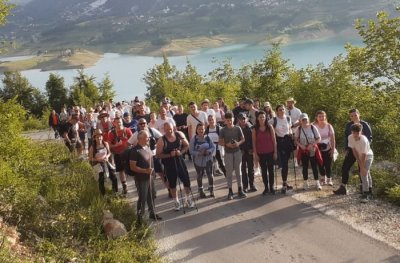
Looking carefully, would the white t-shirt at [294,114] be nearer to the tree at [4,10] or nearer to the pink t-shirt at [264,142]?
the pink t-shirt at [264,142]

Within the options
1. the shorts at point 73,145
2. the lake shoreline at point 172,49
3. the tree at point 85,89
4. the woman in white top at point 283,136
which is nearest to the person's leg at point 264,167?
the woman in white top at point 283,136

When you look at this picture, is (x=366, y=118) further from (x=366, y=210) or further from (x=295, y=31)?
(x=295, y=31)

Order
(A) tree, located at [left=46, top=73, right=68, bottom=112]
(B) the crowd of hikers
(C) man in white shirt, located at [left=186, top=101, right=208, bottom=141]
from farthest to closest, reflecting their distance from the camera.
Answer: (A) tree, located at [left=46, top=73, right=68, bottom=112] < (C) man in white shirt, located at [left=186, top=101, right=208, bottom=141] < (B) the crowd of hikers

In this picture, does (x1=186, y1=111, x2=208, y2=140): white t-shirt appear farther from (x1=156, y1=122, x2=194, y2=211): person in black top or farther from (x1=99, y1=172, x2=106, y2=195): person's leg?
(x1=99, y1=172, x2=106, y2=195): person's leg

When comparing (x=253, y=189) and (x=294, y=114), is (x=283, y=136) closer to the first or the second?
(x=253, y=189)

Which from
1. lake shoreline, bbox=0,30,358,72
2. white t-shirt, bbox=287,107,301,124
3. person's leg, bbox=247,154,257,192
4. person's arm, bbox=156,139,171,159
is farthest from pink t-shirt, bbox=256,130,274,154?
lake shoreline, bbox=0,30,358,72

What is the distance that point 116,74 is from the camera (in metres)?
118

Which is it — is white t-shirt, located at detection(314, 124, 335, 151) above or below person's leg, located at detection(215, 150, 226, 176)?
above

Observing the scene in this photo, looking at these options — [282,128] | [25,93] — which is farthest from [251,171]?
[25,93]

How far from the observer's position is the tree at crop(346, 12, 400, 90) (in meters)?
18.0

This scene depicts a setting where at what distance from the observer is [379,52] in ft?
60.7

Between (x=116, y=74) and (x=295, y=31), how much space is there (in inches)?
3547

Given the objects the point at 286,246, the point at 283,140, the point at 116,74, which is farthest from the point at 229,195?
the point at 116,74

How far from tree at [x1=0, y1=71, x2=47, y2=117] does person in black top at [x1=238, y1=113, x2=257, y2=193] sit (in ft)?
137
